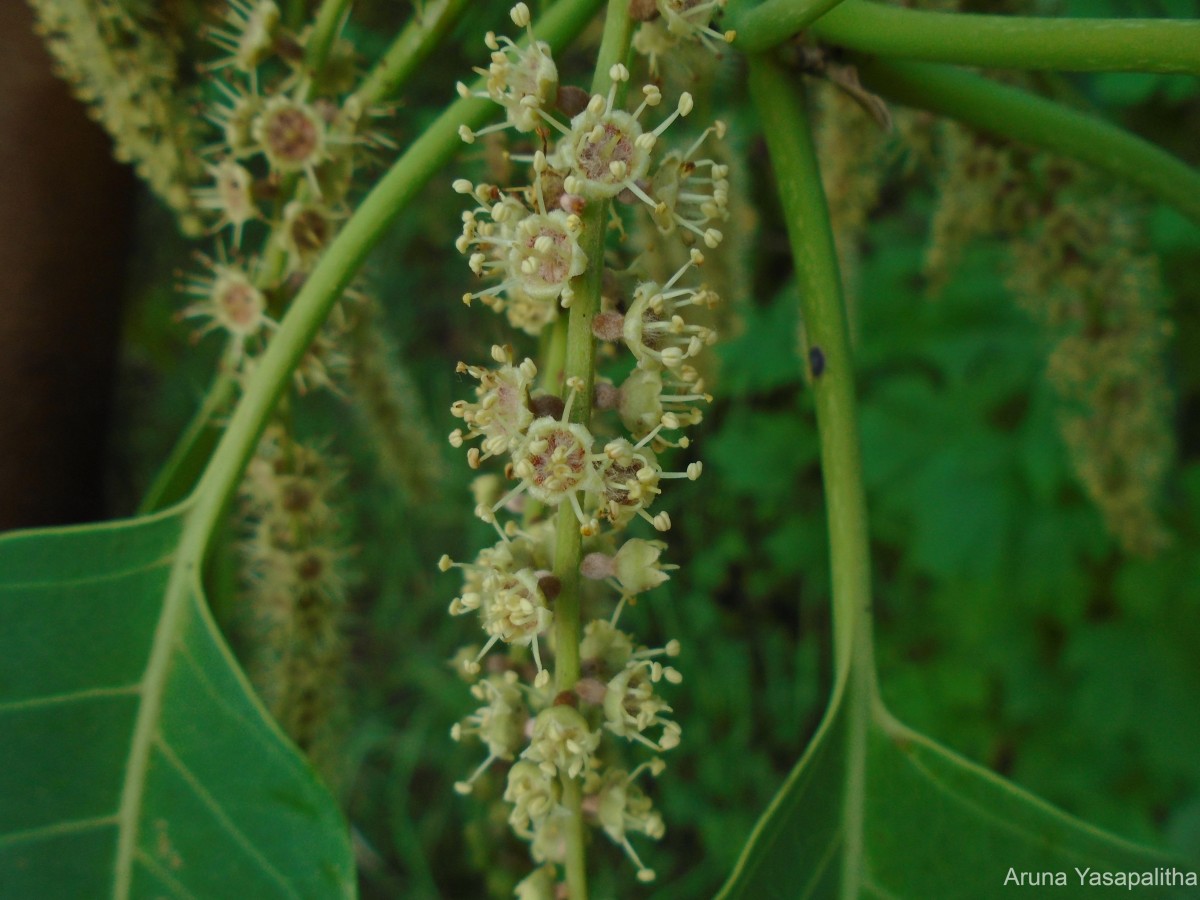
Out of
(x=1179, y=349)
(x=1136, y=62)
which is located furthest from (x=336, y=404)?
(x=1136, y=62)

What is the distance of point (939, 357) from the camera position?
1924 millimetres

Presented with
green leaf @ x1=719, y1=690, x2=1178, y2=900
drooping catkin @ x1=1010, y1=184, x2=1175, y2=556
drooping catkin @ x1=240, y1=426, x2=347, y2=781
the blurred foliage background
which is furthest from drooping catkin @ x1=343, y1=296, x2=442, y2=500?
drooping catkin @ x1=1010, y1=184, x2=1175, y2=556

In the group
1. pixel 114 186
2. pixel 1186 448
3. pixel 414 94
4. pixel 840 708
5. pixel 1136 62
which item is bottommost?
pixel 840 708

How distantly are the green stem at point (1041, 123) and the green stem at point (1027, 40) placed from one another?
0.42ft

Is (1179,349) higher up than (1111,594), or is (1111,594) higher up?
(1179,349)

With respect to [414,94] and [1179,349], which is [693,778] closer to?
[1179,349]

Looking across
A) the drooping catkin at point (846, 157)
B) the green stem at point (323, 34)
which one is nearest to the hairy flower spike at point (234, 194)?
the green stem at point (323, 34)

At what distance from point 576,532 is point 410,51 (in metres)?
0.47

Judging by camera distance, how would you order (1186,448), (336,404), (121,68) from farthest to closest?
(336,404)
(1186,448)
(121,68)

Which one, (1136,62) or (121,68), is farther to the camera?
(121,68)

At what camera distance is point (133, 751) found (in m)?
0.76

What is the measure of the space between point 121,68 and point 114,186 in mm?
231

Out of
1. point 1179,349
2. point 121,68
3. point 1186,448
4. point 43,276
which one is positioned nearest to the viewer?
point 121,68

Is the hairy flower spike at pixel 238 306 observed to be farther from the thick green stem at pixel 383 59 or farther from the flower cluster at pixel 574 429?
the flower cluster at pixel 574 429
